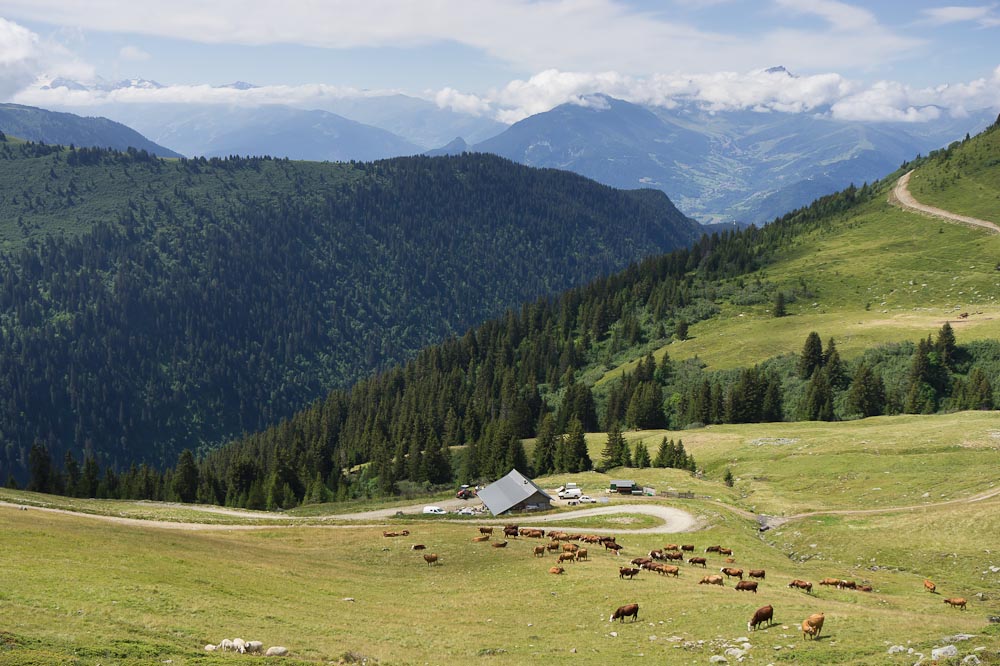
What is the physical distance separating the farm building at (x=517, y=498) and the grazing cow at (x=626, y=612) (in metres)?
49.2

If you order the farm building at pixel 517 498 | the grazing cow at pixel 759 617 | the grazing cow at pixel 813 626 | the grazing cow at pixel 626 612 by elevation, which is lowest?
the farm building at pixel 517 498

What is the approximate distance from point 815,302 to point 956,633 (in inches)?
7229

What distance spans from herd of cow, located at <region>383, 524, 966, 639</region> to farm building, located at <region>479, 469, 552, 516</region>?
19.1 meters

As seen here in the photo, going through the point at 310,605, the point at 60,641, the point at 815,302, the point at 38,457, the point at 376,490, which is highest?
the point at 815,302

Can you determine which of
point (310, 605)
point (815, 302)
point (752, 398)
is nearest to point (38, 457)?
point (310, 605)

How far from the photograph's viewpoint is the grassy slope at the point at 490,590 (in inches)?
1107

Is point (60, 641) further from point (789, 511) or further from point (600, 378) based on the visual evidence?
point (600, 378)

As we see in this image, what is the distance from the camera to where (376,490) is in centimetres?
13350

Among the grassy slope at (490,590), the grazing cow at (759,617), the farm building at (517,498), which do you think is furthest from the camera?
the farm building at (517,498)

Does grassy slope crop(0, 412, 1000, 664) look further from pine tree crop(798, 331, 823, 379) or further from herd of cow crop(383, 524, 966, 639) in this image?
pine tree crop(798, 331, 823, 379)

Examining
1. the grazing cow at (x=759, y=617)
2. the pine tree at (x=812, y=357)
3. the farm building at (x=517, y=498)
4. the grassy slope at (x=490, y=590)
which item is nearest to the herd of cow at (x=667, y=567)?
the grazing cow at (x=759, y=617)

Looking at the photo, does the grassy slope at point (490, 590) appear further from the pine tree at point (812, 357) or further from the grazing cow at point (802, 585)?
the pine tree at point (812, 357)

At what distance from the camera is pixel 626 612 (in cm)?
3516

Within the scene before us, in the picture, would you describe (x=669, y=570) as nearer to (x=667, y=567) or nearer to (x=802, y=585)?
(x=667, y=567)
